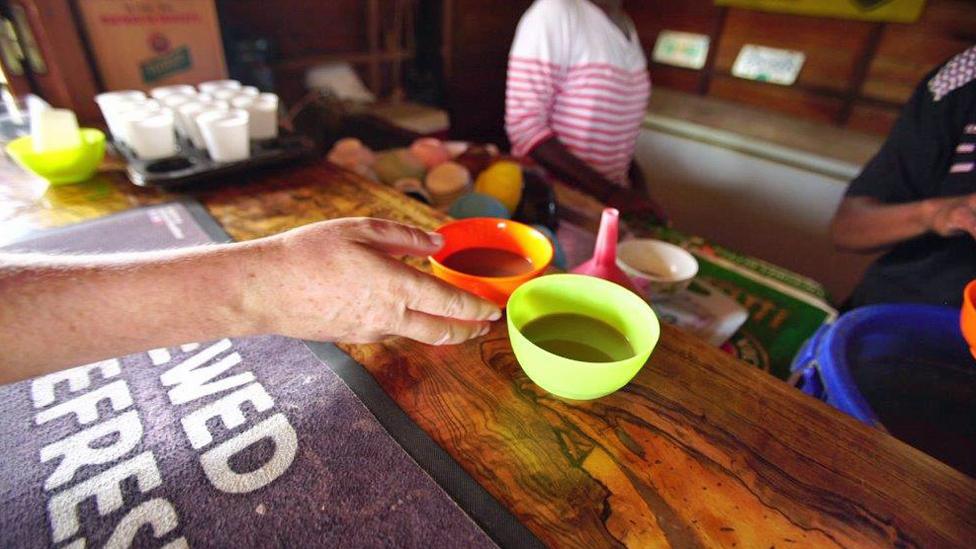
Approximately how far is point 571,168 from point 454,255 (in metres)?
1.22

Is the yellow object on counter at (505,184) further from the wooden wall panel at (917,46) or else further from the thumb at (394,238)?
the wooden wall panel at (917,46)

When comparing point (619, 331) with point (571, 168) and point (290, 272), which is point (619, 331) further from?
point (571, 168)

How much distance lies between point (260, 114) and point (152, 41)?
0.85m

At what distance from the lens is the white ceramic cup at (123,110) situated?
1.28 metres

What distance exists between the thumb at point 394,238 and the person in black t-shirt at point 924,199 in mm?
1270

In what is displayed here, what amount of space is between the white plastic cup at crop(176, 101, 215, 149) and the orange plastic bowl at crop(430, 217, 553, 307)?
2.94ft

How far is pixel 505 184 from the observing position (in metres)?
1.42

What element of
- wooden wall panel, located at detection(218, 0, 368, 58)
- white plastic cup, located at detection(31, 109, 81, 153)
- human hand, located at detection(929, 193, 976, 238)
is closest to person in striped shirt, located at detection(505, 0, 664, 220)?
human hand, located at detection(929, 193, 976, 238)

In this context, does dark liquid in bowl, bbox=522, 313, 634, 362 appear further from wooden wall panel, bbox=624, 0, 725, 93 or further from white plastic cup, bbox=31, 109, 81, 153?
wooden wall panel, bbox=624, 0, 725, 93

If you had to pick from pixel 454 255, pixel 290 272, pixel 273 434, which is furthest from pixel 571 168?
pixel 273 434

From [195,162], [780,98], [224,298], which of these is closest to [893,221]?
[224,298]

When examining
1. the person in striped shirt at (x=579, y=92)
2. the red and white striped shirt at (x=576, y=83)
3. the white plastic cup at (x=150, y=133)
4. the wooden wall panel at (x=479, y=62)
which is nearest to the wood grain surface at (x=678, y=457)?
the white plastic cup at (x=150, y=133)

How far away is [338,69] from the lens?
3262 millimetres

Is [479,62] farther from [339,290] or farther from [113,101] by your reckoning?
[339,290]
